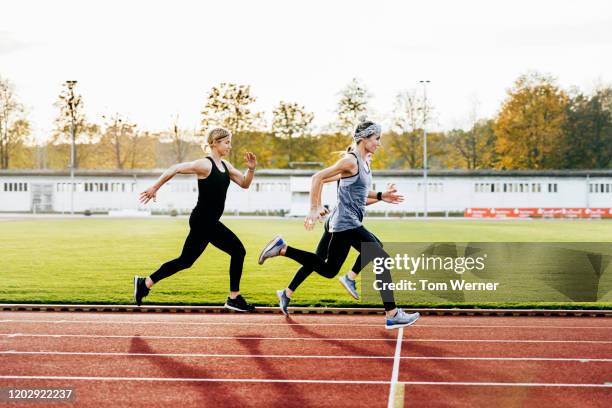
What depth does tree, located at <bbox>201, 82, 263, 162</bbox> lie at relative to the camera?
2450 inches

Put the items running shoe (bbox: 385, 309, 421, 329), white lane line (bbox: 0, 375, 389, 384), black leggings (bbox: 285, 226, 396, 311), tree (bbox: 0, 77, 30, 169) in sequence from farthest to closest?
tree (bbox: 0, 77, 30, 169) < running shoe (bbox: 385, 309, 421, 329) < black leggings (bbox: 285, 226, 396, 311) < white lane line (bbox: 0, 375, 389, 384)

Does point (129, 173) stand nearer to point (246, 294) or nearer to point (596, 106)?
point (596, 106)

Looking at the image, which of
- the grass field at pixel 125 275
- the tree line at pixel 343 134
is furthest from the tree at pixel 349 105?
the grass field at pixel 125 275

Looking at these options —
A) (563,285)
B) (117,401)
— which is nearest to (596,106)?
(563,285)

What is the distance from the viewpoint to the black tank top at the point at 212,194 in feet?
27.5

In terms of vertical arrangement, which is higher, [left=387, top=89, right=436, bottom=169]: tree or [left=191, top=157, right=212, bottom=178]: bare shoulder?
[left=387, top=89, right=436, bottom=169]: tree

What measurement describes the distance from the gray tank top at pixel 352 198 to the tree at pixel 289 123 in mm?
58305

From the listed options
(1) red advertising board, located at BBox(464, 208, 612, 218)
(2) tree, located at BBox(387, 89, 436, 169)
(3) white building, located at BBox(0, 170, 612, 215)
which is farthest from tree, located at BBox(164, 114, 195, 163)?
(1) red advertising board, located at BBox(464, 208, 612, 218)

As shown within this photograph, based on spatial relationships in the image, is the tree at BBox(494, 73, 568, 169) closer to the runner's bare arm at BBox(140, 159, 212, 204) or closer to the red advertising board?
the red advertising board

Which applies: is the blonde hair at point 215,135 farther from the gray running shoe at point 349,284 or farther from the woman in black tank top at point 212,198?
the gray running shoe at point 349,284

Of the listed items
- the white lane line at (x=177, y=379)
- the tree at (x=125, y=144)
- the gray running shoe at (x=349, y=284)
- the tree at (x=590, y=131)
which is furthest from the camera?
the tree at (x=590, y=131)

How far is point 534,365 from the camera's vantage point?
270 inches

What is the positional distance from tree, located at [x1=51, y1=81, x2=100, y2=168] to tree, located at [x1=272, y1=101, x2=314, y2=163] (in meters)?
A: 16.8

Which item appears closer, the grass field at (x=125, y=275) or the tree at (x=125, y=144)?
the grass field at (x=125, y=275)
